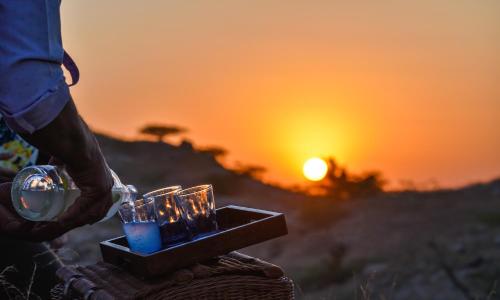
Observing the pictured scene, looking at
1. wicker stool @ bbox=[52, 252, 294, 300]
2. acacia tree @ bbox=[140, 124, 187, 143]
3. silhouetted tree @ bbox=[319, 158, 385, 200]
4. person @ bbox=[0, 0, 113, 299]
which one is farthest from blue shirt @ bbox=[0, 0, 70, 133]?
acacia tree @ bbox=[140, 124, 187, 143]

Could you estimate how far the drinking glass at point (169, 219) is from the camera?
2355mm

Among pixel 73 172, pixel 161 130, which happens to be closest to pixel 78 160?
pixel 73 172

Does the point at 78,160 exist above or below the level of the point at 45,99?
below

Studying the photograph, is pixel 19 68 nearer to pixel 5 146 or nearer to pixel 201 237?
pixel 201 237

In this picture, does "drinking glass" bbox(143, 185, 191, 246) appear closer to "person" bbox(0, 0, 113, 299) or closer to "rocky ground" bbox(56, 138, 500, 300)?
"person" bbox(0, 0, 113, 299)

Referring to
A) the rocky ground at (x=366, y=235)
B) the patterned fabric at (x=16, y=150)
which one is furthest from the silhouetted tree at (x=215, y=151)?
the patterned fabric at (x=16, y=150)

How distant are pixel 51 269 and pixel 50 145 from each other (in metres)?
1.22

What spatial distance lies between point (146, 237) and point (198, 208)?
0.19 meters

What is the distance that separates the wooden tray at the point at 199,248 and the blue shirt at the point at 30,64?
1.72 ft

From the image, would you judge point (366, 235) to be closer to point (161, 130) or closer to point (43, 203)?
point (161, 130)

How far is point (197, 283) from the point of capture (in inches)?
87.7

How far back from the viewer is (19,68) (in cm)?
186

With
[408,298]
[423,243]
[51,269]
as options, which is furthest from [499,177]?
[51,269]

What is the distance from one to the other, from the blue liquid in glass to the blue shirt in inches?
21.1
